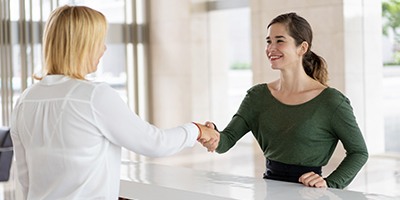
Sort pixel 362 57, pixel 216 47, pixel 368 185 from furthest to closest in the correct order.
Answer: pixel 216 47
pixel 362 57
pixel 368 185

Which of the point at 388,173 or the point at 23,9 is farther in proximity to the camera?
the point at 23,9

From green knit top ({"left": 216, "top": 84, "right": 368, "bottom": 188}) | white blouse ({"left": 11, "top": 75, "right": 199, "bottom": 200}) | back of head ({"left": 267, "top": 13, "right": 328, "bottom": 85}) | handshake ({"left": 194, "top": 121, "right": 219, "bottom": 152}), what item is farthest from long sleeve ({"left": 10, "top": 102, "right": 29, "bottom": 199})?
back of head ({"left": 267, "top": 13, "right": 328, "bottom": 85})

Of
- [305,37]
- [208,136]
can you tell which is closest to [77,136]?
[208,136]

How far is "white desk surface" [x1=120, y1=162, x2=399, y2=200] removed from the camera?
2799 mm

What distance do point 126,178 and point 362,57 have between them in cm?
858

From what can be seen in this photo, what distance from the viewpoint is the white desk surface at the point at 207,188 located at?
2.80 metres

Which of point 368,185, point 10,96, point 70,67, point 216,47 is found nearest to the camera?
point 70,67

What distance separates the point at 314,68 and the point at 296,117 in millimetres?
355

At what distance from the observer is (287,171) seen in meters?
3.52

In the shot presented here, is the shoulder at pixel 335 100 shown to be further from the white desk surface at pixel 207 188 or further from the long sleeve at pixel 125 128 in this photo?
the long sleeve at pixel 125 128

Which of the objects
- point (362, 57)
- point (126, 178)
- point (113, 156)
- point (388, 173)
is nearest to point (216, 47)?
point (362, 57)

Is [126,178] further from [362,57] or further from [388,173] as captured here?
[362,57]

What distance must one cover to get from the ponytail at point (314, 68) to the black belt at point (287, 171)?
1.69 ft

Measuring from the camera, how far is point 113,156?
99.5 inches
